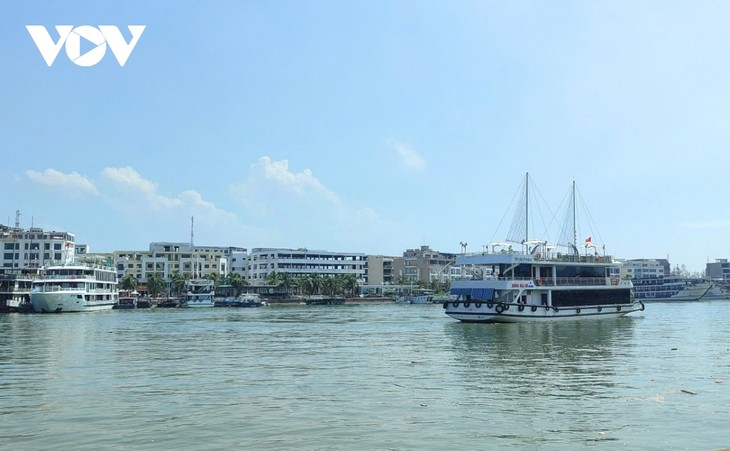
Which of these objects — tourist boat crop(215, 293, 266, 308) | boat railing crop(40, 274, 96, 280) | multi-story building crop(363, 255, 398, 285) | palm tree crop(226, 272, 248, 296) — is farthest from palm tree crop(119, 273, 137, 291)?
multi-story building crop(363, 255, 398, 285)

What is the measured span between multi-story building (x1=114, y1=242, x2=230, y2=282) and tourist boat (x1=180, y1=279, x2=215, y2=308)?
27.0 metres

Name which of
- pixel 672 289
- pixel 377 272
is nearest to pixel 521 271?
pixel 377 272

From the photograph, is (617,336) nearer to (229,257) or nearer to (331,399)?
(331,399)

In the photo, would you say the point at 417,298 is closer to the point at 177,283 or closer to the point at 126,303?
the point at 177,283

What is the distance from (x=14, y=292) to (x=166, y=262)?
66.3 metres

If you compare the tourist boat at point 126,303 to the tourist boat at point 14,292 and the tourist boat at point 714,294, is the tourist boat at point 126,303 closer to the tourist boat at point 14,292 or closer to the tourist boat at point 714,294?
the tourist boat at point 14,292

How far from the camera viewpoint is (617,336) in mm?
46469

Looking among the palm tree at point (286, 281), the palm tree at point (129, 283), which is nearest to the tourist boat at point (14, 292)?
the palm tree at point (129, 283)

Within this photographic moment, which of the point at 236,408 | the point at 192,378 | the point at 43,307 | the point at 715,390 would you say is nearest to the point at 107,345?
the point at 192,378

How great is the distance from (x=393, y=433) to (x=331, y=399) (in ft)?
16.3

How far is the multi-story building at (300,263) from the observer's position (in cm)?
17438

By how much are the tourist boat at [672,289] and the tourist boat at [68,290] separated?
440ft

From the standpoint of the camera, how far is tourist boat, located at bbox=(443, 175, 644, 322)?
56906 mm

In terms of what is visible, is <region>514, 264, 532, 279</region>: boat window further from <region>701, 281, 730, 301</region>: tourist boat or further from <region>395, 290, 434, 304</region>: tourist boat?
<region>701, 281, 730, 301</region>: tourist boat
